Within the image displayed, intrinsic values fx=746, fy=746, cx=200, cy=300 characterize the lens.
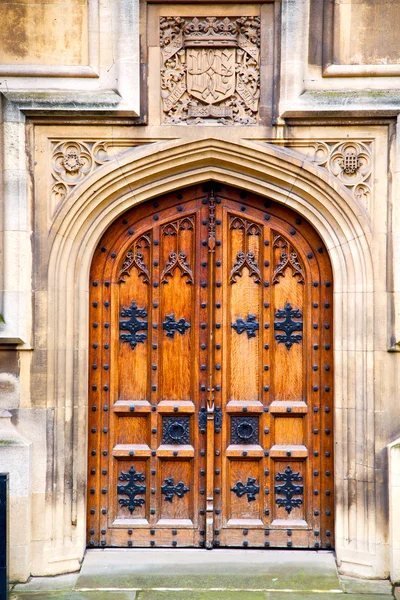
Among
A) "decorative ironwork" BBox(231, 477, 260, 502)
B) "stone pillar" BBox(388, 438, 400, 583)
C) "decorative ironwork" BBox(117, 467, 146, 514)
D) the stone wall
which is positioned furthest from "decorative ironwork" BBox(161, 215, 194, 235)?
"stone pillar" BBox(388, 438, 400, 583)

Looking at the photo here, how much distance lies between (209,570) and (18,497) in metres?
1.52

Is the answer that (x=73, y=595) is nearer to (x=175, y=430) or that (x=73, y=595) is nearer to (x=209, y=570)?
(x=209, y=570)

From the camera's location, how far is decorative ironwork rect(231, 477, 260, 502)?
5914 mm

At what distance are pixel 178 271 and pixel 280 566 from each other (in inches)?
94.2

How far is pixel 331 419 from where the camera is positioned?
5863mm

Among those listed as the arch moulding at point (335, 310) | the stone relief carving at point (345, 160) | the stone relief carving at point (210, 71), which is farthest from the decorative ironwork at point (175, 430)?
the stone relief carving at point (210, 71)

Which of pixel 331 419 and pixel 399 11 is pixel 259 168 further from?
pixel 331 419

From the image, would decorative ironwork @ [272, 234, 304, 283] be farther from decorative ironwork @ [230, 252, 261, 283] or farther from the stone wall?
the stone wall

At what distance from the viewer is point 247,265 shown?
5926 millimetres

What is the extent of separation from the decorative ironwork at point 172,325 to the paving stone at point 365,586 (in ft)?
7.27

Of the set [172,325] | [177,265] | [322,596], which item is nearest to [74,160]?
[177,265]

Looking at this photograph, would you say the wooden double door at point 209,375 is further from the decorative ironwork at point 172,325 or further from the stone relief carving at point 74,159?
the stone relief carving at point 74,159

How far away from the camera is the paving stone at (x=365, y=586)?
5.35 meters

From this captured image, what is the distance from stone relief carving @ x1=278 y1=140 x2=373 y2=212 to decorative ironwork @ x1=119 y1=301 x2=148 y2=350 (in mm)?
1737
